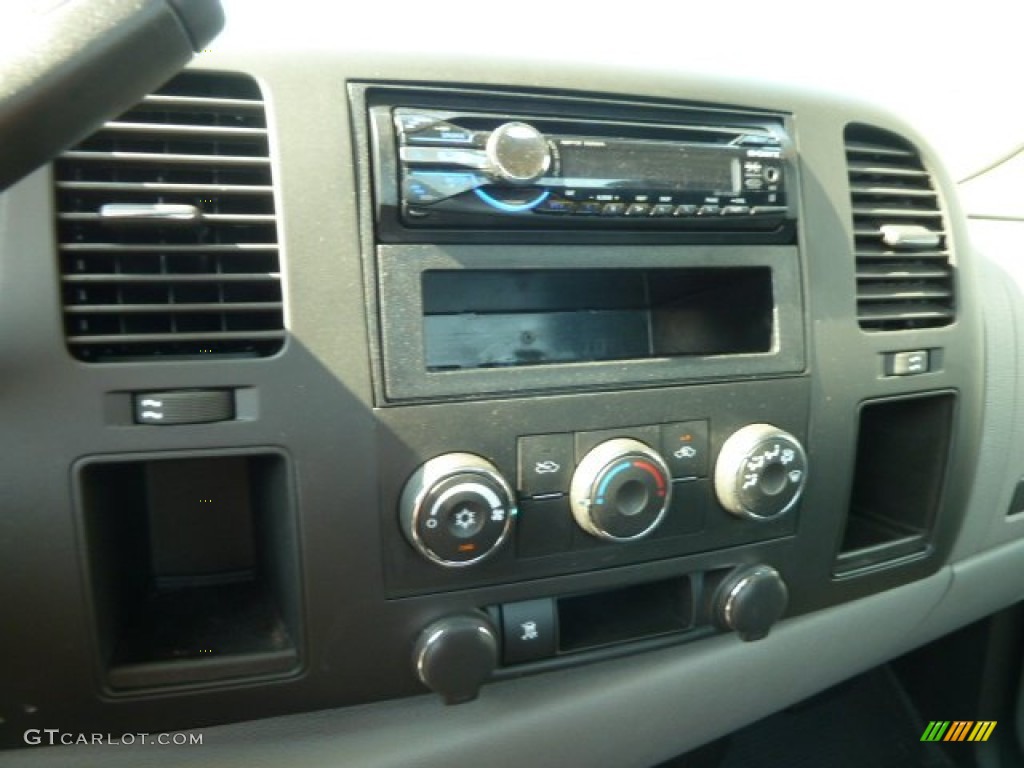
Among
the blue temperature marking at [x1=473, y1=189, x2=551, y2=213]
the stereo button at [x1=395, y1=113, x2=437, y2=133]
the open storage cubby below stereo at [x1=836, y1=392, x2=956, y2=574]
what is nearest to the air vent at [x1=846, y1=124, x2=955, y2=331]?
the open storage cubby below stereo at [x1=836, y1=392, x2=956, y2=574]

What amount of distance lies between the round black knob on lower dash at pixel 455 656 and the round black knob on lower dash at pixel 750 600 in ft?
0.94

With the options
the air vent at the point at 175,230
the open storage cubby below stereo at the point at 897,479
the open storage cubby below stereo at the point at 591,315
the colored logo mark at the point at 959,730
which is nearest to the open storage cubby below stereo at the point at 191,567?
the air vent at the point at 175,230

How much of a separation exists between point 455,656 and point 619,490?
223 millimetres

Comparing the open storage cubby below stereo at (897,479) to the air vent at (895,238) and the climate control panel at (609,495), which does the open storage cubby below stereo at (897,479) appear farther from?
the climate control panel at (609,495)

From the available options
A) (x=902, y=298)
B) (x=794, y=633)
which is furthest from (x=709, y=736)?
(x=902, y=298)

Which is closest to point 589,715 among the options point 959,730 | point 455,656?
point 455,656

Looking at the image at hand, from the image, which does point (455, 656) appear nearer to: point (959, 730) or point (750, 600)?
point (750, 600)

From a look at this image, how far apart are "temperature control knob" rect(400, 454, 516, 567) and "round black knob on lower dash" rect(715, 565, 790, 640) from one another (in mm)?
312

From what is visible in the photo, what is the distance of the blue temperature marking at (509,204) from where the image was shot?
67 cm

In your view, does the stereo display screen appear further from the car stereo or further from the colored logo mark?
the colored logo mark

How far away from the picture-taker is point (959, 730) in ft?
4.97

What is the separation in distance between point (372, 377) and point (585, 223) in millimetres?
255

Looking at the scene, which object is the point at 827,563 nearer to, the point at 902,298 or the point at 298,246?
the point at 902,298

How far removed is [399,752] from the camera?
2.37 feet
